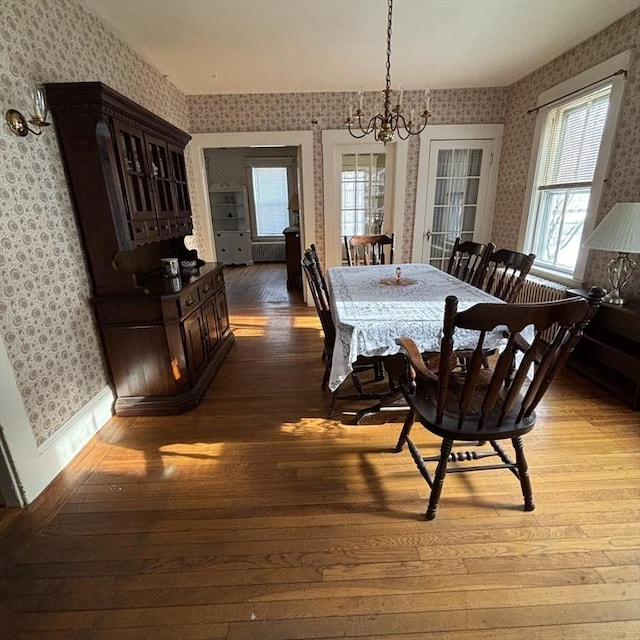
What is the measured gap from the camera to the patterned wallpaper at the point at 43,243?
1.64 metres

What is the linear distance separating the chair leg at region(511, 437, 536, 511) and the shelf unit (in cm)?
774

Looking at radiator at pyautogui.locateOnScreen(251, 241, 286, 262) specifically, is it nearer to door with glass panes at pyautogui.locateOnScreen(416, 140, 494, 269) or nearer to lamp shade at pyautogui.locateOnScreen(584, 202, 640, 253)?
→ door with glass panes at pyautogui.locateOnScreen(416, 140, 494, 269)

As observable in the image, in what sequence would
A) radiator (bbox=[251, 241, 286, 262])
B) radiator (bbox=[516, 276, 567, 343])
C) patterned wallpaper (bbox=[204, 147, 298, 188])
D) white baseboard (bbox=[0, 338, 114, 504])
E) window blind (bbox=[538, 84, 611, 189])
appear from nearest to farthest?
white baseboard (bbox=[0, 338, 114, 504]), window blind (bbox=[538, 84, 611, 189]), radiator (bbox=[516, 276, 567, 343]), patterned wallpaper (bbox=[204, 147, 298, 188]), radiator (bbox=[251, 241, 286, 262])

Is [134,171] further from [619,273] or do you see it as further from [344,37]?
[619,273]

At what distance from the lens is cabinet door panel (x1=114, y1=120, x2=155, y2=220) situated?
6.71 ft

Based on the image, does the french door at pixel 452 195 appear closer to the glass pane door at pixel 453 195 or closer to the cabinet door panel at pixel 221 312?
the glass pane door at pixel 453 195

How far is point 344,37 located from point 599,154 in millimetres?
2309

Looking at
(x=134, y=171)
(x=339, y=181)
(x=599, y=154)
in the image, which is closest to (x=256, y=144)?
(x=339, y=181)

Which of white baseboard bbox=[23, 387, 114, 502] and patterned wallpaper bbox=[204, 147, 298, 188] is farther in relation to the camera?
patterned wallpaper bbox=[204, 147, 298, 188]

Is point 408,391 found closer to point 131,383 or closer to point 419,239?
point 131,383

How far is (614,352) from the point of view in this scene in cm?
254

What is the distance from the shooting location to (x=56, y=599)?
125 centimetres

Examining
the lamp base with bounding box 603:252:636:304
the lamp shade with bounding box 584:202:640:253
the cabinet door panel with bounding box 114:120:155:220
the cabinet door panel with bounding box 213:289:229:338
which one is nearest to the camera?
the cabinet door panel with bounding box 114:120:155:220

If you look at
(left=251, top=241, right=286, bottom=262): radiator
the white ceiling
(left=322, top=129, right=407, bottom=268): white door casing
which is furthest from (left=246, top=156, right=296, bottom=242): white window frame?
the white ceiling
